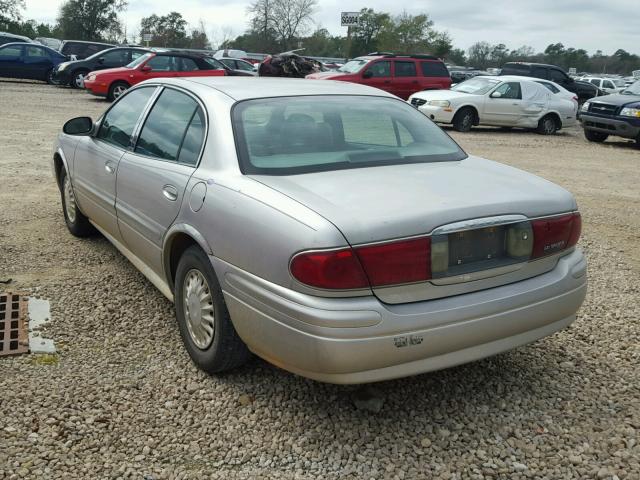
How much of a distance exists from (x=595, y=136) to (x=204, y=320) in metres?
15.1

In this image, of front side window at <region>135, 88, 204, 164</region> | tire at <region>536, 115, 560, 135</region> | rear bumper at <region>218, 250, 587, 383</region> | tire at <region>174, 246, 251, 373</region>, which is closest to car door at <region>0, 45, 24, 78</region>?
tire at <region>536, 115, 560, 135</region>

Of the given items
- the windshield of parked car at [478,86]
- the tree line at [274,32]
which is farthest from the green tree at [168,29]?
the windshield of parked car at [478,86]

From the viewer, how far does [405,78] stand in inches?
776

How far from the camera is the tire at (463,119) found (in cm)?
1630

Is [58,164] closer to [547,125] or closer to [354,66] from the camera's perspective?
[547,125]

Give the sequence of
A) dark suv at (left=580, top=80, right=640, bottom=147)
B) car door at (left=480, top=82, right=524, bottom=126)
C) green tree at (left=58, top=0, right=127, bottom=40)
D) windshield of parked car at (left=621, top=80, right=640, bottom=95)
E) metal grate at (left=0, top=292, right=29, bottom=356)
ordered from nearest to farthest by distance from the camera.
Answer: metal grate at (left=0, top=292, right=29, bottom=356) < dark suv at (left=580, top=80, right=640, bottom=147) < windshield of parked car at (left=621, top=80, right=640, bottom=95) < car door at (left=480, top=82, right=524, bottom=126) < green tree at (left=58, top=0, right=127, bottom=40)

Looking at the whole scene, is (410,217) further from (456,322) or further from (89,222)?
(89,222)

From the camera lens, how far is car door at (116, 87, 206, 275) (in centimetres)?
358

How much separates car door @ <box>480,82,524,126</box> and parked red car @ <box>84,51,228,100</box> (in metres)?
7.83

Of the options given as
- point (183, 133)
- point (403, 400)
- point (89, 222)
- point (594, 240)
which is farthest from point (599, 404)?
point (89, 222)

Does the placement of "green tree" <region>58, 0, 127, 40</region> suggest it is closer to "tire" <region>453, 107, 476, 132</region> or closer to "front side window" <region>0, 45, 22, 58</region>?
"front side window" <region>0, 45, 22, 58</region>

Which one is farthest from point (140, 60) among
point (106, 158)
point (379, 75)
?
point (106, 158)

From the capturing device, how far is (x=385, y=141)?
3.83 meters

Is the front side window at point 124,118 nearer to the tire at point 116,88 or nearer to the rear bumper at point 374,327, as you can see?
the rear bumper at point 374,327
